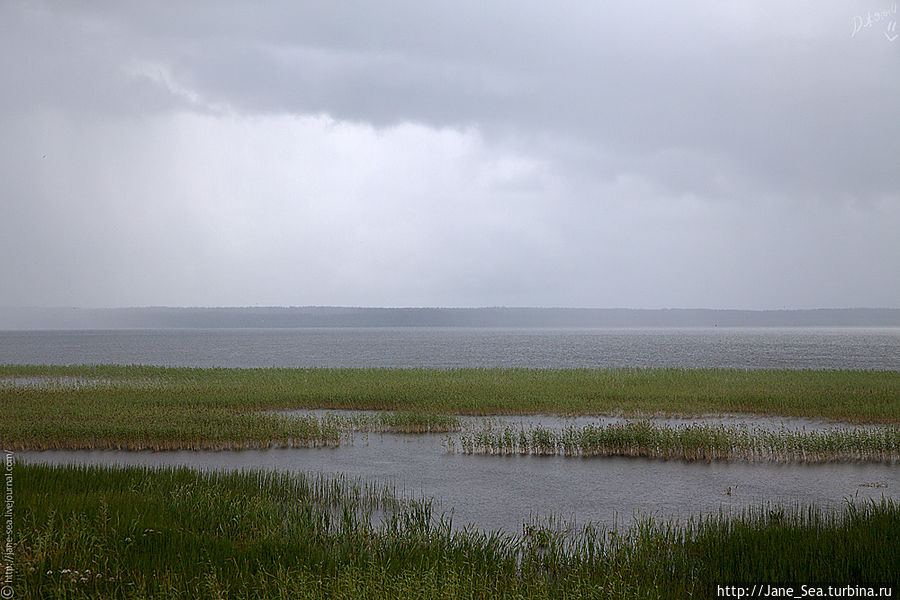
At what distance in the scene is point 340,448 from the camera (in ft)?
82.0

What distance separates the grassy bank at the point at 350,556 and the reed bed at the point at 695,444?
29.4 ft

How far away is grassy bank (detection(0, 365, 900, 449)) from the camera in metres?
25.6

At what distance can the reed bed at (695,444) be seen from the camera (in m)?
22.4

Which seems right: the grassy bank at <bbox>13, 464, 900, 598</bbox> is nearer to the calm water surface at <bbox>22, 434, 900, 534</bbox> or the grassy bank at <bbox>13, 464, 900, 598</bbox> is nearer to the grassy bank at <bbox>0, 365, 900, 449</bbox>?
the calm water surface at <bbox>22, 434, 900, 534</bbox>

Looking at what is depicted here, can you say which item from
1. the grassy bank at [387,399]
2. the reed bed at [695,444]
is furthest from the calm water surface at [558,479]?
the grassy bank at [387,399]

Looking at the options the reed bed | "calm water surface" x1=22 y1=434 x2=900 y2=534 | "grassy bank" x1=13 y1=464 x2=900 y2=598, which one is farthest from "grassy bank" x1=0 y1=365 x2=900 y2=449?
"grassy bank" x1=13 y1=464 x2=900 y2=598

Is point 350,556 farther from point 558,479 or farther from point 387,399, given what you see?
point 387,399

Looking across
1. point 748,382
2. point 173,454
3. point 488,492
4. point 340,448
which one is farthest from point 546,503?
point 748,382

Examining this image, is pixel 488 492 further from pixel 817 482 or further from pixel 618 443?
pixel 817 482

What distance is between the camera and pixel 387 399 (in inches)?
1389

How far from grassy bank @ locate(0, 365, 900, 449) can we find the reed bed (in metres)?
4.87

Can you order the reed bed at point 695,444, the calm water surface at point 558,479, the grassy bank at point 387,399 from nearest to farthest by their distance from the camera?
the calm water surface at point 558,479
the reed bed at point 695,444
the grassy bank at point 387,399

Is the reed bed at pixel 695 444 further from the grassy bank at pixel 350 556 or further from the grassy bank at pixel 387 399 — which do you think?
the grassy bank at pixel 350 556

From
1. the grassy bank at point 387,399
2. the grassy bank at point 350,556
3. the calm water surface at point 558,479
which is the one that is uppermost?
the grassy bank at point 350,556
